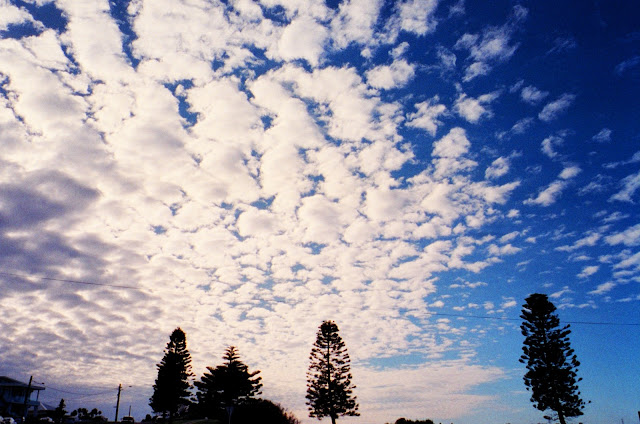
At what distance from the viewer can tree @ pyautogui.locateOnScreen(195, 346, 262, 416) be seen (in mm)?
66500

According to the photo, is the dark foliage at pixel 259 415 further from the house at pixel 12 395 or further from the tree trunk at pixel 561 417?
the house at pixel 12 395

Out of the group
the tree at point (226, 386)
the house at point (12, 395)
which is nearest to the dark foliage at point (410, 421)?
the tree at point (226, 386)

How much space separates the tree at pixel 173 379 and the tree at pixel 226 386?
4144 millimetres

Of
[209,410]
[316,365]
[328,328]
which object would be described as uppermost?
[328,328]

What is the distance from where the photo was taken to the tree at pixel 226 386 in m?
66.5

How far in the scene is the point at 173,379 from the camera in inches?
2387

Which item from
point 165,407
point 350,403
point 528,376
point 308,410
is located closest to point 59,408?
point 165,407

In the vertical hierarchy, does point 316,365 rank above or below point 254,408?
above

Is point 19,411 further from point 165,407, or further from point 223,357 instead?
point 223,357

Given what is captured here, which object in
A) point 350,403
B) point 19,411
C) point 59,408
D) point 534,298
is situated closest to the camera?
Answer: point 534,298

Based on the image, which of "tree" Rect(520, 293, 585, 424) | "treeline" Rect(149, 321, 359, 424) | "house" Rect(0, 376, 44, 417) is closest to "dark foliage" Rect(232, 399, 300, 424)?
"treeline" Rect(149, 321, 359, 424)

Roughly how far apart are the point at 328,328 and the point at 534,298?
2496 cm

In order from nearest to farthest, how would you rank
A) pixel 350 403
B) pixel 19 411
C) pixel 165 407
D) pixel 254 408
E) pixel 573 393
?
1. pixel 254 408
2. pixel 573 393
3. pixel 350 403
4. pixel 165 407
5. pixel 19 411

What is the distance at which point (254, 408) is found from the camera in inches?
1457
